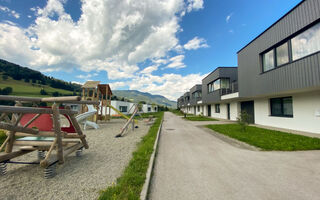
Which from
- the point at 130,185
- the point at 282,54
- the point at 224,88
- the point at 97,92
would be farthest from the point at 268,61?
the point at 97,92

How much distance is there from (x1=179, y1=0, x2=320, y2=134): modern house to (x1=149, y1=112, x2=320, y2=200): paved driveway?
16.8ft

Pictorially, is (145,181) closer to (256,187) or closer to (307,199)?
(256,187)

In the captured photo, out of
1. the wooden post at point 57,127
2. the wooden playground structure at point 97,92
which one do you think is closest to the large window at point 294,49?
the wooden post at point 57,127

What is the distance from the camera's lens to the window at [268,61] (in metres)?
10.2

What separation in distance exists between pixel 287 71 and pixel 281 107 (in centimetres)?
392

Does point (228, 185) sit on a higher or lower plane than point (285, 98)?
lower

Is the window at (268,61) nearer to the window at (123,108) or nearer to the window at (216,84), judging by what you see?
the window at (216,84)

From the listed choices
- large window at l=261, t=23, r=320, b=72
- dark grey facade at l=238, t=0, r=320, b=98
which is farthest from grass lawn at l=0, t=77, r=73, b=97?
large window at l=261, t=23, r=320, b=72

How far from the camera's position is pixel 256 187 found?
2.93 meters

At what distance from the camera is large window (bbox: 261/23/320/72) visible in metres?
7.20

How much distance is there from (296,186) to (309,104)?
9.16 meters

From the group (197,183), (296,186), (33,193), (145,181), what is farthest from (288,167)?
(33,193)

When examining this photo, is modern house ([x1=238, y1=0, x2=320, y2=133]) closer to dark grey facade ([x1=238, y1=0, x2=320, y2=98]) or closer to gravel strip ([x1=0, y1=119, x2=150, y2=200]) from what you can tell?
dark grey facade ([x1=238, y1=0, x2=320, y2=98])

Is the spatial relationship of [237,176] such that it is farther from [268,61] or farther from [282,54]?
[268,61]
